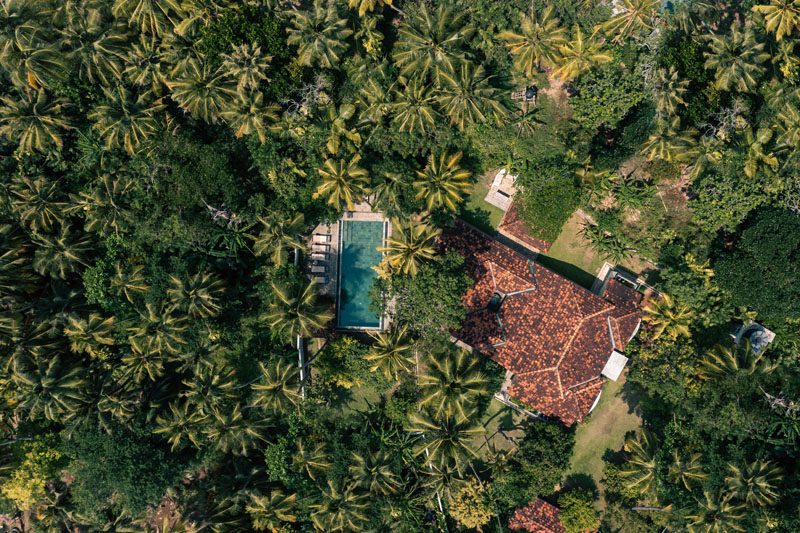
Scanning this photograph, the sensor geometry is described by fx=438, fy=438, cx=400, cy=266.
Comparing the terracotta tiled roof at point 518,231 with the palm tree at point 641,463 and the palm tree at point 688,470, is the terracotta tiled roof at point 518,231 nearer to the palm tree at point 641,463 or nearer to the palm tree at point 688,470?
the palm tree at point 641,463

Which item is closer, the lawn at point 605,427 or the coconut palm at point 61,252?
the coconut palm at point 61,252

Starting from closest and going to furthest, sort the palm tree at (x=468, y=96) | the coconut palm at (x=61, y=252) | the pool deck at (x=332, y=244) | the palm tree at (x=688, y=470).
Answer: the palm tree at (x=468, y=96) → the coconut palm at (x=61, y=252) → the palm tree at (x=688, y=470) → the pool deck at (x=332, y=244)

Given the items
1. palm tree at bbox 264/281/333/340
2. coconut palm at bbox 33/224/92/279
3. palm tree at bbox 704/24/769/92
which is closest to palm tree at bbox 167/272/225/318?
palm tree at bbox 264/281/333/340

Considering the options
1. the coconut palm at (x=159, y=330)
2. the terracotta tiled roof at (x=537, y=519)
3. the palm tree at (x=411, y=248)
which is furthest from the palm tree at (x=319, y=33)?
the terracotta tiled roof at (x=537, y=519)

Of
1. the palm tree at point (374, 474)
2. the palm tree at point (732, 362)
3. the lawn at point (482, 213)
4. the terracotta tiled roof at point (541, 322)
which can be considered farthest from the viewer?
the lawn at point (482, 213)

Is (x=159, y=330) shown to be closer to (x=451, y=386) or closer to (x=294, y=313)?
(x=294, y=313)

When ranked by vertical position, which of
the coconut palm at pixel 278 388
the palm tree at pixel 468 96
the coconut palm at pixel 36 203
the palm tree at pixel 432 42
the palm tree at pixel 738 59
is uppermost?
the palm tree at pixel 738 59

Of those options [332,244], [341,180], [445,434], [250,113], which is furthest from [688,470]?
[250,113]
